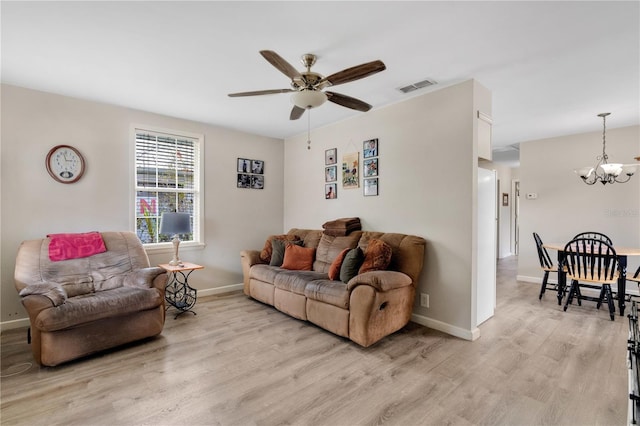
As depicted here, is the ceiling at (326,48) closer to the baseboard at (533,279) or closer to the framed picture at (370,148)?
the framed picture at (370,148)

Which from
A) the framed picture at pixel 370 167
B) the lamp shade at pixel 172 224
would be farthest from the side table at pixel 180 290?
the framed picture at pixel 370 167

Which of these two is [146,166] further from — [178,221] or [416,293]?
[416,293]

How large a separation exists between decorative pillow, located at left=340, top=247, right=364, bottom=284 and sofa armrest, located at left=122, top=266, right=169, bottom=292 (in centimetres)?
185

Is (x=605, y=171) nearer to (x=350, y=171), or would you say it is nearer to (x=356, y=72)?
(x=350, y=171)

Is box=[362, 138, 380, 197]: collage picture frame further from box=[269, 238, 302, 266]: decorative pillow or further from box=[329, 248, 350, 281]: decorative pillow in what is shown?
box=[269, 238, 302, 266]: decorative pillow

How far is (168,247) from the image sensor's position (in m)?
4.25

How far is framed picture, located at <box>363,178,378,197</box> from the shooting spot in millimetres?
4004

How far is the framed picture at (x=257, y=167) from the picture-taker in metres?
5.18

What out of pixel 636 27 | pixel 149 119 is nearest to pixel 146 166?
pixel 149 119

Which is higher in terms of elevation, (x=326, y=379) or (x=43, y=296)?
(x=43, y=296)

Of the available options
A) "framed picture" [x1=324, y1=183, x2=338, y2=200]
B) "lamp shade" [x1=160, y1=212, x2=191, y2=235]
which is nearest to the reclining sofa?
"lamp shade" [x1=160, y1=212, x2=191, y2=235]

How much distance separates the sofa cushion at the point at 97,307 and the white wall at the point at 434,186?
105 inches

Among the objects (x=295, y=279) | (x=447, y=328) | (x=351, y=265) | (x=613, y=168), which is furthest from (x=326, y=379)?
(x=613, y=168)

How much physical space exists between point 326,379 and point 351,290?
0.83m
